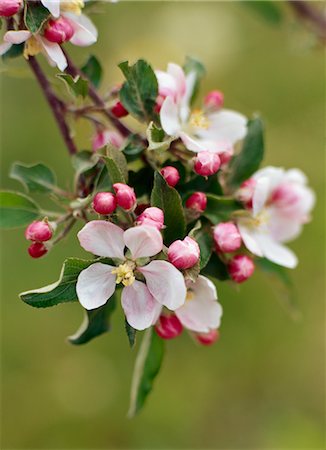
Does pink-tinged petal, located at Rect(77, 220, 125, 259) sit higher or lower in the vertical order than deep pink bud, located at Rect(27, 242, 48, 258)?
lower

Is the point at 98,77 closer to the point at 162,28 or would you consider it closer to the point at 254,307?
the point at 254,307

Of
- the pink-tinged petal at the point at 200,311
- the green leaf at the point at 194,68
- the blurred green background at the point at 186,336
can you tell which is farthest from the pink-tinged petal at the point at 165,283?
the blurred green background at the point at 186,336

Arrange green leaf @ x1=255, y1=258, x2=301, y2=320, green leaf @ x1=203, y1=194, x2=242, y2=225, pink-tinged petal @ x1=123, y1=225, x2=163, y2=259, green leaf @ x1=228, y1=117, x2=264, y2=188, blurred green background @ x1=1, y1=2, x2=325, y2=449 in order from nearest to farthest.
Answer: pink-tinged petal @ x1=123, y1=225, x2=163, y2=259, green leaf @ x1=203, y1=194, x2=242, y2=225, green leaf @ x1=228, y1=117, x2=264, y2=188, green leaf @ x1=255, y1=258, x2=301, y2=320, blurred green background @ x1=1, y1=2, x2=325, y2=449

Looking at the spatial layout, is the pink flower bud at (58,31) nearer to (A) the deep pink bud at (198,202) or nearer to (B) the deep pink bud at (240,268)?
(A) the deep pink bud at (198,202)

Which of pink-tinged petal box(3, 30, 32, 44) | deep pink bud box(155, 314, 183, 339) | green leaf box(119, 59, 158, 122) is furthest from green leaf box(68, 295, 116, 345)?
pink-tinged petal box(3, 30, 32, 44)

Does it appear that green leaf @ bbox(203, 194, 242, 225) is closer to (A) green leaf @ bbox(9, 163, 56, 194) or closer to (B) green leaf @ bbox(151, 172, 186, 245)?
(B) green leaf @ bbox(151, 172, 186, 245)

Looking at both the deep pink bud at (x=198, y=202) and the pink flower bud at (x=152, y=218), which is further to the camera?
the deep pink bud at (x=198, y=202)

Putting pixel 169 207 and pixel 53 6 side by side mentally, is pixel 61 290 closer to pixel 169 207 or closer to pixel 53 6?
pixel 169 207

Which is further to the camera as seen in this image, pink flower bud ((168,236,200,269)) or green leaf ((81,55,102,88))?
green leaf ((81,55,102,88))

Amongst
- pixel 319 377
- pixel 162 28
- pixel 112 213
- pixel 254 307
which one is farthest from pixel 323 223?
pixel 112 213
